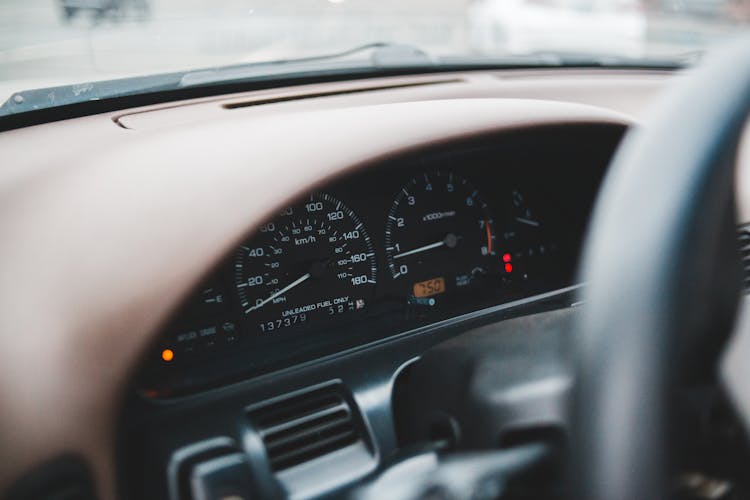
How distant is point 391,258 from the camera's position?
2234 millimetres

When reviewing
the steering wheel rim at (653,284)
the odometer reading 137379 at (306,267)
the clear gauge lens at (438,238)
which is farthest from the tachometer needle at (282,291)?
the steering wheel rim at (653,284)

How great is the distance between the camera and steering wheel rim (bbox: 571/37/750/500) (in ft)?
2.67

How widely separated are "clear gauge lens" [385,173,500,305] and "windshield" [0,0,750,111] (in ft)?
1.61

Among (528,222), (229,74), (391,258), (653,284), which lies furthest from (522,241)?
(653,284)

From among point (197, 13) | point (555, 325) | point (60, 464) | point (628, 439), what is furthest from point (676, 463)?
point (197, 13)

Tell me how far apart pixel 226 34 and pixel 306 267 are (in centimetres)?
103

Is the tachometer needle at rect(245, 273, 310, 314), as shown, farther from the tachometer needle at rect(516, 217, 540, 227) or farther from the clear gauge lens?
the tachometer needle at rect(516, 217, 540, 227)

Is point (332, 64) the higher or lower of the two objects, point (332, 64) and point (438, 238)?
the higher

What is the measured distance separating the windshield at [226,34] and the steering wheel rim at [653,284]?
145cm

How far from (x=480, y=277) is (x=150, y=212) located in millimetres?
1299

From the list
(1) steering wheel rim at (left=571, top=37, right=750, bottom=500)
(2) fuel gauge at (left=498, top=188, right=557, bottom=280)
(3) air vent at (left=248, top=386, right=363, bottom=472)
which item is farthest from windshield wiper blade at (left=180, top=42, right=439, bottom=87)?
(1) steering wheel rim at (left=571, top=37, right=750, bottom=500)

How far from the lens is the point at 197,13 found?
2783 millimetres

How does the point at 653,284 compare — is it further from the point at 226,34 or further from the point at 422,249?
the point at 226,34

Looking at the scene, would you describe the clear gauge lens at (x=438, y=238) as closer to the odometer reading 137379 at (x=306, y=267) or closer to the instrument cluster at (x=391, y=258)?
the instrument cluster at (x=391, y=258)
